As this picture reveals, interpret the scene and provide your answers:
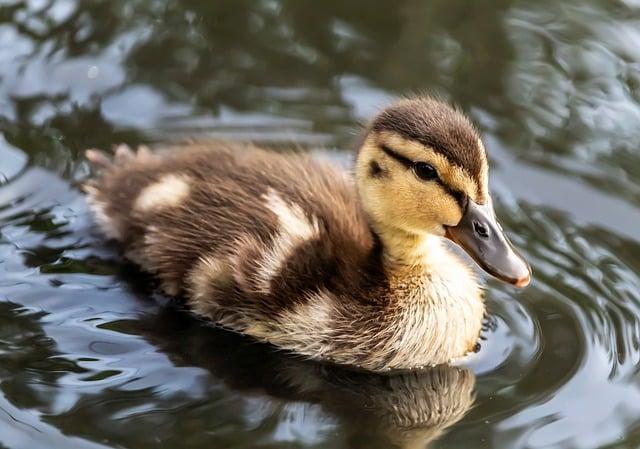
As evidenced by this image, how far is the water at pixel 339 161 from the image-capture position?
3.45 m

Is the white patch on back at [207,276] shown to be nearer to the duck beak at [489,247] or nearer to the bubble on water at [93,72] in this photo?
the duck beak at [489,247]

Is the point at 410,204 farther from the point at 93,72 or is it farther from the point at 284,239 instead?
the point at 93,72

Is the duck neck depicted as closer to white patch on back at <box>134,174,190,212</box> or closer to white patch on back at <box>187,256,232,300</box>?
white patch on back at <box>187,256,232,300</box>

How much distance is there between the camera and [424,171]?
11.7 ft

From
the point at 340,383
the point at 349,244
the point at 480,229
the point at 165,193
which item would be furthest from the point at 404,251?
the point at 165,193

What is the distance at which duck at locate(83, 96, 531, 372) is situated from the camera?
3.55m

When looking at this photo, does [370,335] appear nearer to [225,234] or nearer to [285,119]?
[225,234]

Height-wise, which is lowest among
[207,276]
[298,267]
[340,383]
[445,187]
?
[340,383]

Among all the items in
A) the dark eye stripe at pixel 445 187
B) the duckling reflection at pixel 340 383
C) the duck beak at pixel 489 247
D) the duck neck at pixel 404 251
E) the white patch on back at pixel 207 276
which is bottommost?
the duckling reflection at pixel 340 383

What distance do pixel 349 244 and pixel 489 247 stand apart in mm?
431

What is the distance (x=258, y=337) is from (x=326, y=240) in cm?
35

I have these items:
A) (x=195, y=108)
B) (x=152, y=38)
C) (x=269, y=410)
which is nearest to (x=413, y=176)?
(x=269, y=410)

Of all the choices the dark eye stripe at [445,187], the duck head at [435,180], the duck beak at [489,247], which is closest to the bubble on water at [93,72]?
the duck head at [435,180]

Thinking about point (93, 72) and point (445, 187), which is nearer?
point (445, 187)
